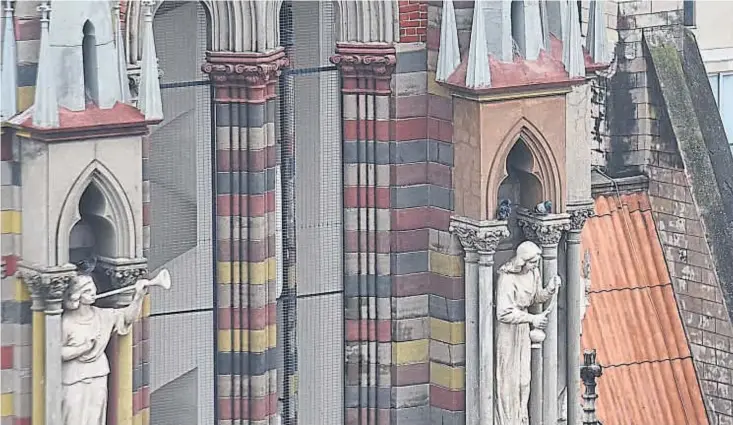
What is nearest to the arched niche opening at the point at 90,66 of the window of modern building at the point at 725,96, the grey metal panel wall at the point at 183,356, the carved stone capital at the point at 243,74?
the carved stone capital at the point at 243,74

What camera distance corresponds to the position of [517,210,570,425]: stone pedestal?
94.4 feet

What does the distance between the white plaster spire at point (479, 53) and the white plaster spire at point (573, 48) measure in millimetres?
759

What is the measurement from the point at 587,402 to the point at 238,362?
4.28 meters

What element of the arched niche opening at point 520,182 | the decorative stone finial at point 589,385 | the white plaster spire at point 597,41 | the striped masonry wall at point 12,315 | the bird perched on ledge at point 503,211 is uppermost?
the white plaster spire at point 597,41

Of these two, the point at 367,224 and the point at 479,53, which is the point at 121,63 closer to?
the point at 479,53

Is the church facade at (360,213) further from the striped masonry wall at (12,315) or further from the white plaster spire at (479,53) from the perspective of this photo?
the striped masonry wall at (12,315)

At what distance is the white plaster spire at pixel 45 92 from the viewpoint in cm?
2598

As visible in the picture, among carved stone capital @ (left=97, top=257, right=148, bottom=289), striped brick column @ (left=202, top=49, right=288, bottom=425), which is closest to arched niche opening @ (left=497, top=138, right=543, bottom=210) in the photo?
striped brick column @ (left=202, top=49, right=288, bottom=425)

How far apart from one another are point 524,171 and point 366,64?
1.38 m

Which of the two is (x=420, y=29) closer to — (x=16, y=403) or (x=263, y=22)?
→ (x=263, y=22)

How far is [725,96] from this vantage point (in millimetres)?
37500

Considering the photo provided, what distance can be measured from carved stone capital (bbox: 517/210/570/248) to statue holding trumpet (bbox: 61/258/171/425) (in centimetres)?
351

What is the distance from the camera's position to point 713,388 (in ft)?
119

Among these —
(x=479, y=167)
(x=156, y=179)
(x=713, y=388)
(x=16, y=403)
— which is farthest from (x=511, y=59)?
(x=713, y=388)
